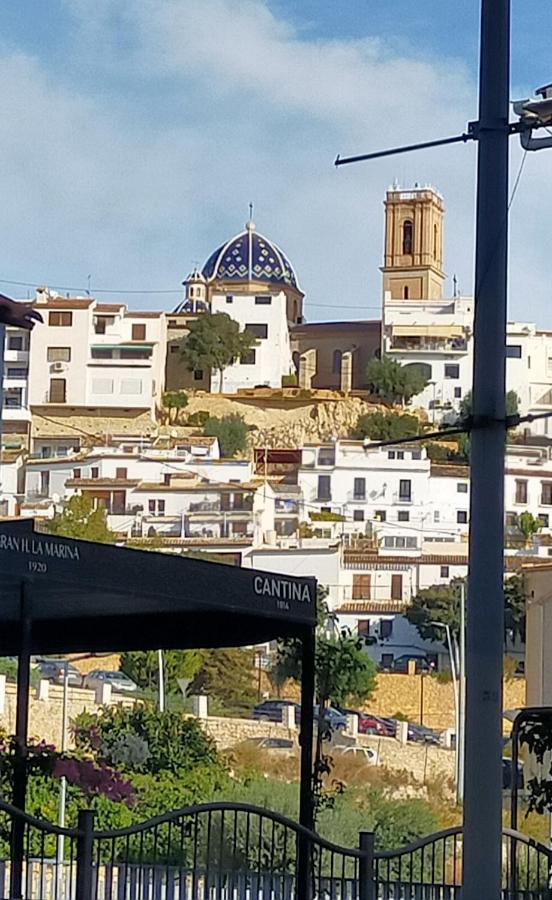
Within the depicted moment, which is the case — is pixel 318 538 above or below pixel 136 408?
below

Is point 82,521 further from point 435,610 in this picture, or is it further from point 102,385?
point 102,385

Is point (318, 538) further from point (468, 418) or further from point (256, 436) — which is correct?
point (468, 418)

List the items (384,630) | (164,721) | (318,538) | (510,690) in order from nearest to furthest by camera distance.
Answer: (164,721), (510,690), (384,630), (318,538)

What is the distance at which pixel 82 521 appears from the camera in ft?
313

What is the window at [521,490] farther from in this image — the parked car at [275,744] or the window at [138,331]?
the parked car at [275,744]

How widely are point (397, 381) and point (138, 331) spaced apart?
19.0 metres

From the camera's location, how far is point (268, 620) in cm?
880

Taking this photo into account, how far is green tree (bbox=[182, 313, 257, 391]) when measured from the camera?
125 meters

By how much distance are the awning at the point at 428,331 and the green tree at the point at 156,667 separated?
5729 centimetres

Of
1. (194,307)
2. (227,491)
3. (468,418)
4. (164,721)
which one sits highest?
(194,307)

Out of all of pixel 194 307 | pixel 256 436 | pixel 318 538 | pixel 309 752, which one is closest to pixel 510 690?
pixel 318 538

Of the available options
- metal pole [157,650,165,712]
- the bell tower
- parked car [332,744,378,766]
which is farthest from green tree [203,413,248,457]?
parked car [332,744,378,766]

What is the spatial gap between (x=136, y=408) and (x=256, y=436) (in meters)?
8.80

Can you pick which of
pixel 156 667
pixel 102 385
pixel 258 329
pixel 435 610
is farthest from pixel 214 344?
pixel 156 667
